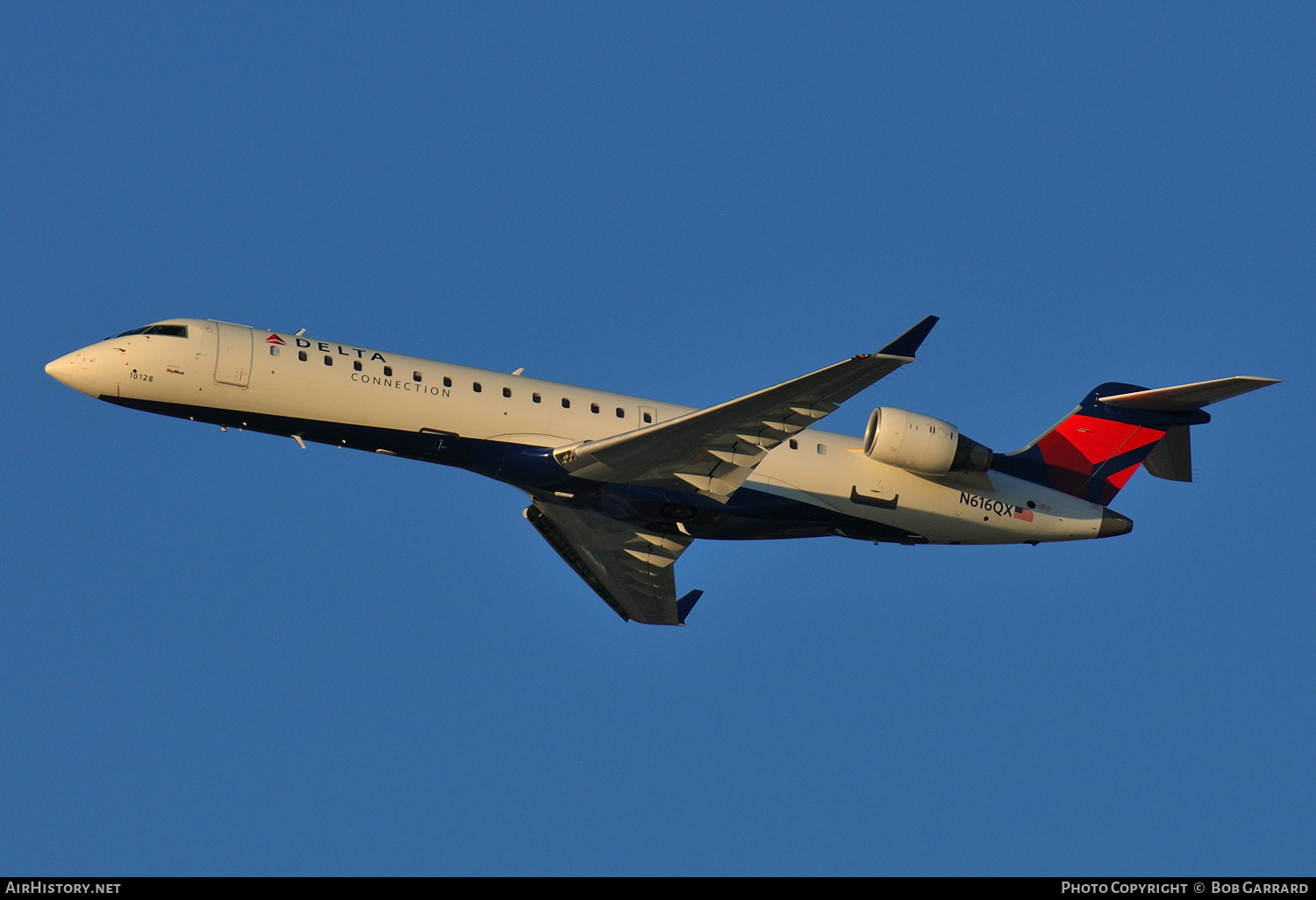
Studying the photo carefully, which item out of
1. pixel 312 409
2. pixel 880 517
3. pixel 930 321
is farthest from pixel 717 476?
pixel 312 409

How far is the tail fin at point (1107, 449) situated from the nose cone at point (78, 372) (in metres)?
17.7

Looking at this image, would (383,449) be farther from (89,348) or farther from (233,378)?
(89,348)

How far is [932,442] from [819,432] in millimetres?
2382

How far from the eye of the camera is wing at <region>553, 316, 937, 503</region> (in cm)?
2172

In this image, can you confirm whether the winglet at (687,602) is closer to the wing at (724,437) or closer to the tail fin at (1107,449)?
the wing at (724,437)

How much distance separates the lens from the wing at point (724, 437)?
21719mm

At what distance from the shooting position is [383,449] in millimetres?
24906

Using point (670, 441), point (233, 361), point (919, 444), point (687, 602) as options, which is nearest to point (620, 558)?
point (687, 602)

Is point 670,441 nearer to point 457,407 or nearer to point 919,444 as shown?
point 457,407

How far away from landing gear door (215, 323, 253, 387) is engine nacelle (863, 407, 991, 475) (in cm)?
1179

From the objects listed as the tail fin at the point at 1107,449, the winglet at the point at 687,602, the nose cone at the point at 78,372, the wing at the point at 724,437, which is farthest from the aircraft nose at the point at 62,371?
the tail fin at the point at 1107,449

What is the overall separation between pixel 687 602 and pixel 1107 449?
9.93m

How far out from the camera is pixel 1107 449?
28500 mm
